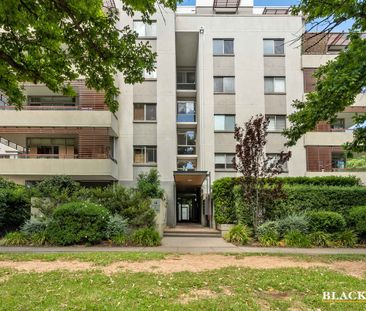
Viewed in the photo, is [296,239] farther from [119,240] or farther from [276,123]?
[276,123]

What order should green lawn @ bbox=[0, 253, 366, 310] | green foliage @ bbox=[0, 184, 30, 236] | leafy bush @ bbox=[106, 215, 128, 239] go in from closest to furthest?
green lawn @ bbox=[0, 253, 366, 310]
leafy bush @ bbox=[106, 215, 128, 239]
green foliage @ bbox=[0, 184, 30, 236]

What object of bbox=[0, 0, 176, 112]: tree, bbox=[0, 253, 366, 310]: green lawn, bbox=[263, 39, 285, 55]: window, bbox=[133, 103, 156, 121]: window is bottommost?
bbox=[0, 253, 366, 310]: green lawn

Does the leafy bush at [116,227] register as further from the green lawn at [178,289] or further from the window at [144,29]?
the window at [144,29]

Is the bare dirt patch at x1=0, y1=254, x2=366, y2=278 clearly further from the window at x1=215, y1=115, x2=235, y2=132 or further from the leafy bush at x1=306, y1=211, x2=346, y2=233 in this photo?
the window at x1=215, y1=115, x2=235, y2=132

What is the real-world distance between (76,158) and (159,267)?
14.6 meters

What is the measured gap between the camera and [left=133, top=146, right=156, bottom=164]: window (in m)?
22.8

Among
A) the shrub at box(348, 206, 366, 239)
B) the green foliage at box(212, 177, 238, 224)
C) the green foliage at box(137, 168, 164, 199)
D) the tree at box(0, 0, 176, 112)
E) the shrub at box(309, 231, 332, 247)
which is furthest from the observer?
the green foliage at box(137, 168, 164, 199)

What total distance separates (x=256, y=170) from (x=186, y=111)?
13.0 meters

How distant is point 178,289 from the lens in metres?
5.61

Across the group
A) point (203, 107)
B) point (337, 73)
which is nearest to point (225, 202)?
point (337, 73)

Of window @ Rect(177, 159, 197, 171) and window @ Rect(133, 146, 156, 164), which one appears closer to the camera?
window @ Rect(133, 146, 156, 164)

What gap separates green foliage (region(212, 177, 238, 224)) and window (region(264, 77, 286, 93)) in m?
10.7

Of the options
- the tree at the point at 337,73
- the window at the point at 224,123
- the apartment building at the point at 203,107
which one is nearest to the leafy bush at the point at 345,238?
the tree at the point at 337,73

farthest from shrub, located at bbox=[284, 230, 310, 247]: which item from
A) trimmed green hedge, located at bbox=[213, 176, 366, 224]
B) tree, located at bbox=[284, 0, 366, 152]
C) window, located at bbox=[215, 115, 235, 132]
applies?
window, located at bbox=[215, 115, 235, 132]
